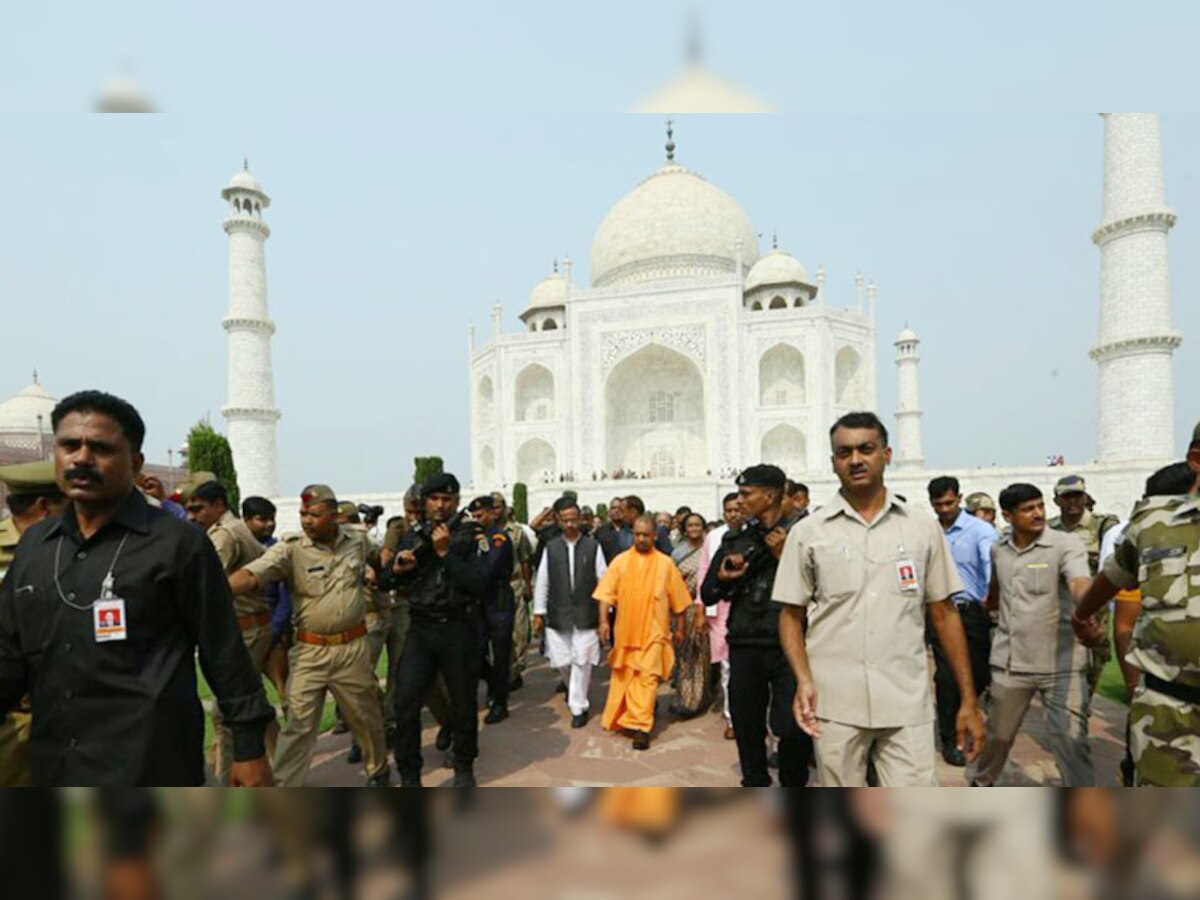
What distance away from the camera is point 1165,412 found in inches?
664

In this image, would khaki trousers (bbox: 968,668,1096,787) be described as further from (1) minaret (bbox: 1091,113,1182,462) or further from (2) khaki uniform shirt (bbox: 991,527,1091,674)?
(1) minaret (bbox: 1091,113,1182,462)

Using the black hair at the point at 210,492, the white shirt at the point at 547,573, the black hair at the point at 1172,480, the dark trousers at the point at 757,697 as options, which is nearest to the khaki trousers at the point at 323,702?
the black hair at the point at 210,492

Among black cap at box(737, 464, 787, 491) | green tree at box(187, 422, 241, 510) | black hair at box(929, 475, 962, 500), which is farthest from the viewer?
green tree at box(187, 422, 241, 510)

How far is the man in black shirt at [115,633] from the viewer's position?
1545 millimetres

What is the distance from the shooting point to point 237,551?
358 centimetres

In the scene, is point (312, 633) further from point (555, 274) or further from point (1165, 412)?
point (555, 274)

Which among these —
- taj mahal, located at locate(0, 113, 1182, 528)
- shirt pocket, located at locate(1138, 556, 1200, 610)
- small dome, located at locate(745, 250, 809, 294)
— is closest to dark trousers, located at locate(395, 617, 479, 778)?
shirt pocket, located at locate(1138, 556, 1200, 610)

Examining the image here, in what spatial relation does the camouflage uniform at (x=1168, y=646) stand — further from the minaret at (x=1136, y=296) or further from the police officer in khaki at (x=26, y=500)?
the minaret at (x=1136, y=296)

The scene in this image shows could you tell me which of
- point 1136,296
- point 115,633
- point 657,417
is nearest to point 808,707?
point 115,633

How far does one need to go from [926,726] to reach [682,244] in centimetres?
2925

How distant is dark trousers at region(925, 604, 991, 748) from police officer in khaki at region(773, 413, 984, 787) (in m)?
1.74

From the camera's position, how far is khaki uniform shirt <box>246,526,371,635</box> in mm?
3266

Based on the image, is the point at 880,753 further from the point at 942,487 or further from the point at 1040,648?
the point at 942,487

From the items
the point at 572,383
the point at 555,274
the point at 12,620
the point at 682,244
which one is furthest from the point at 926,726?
the point at 555,274
